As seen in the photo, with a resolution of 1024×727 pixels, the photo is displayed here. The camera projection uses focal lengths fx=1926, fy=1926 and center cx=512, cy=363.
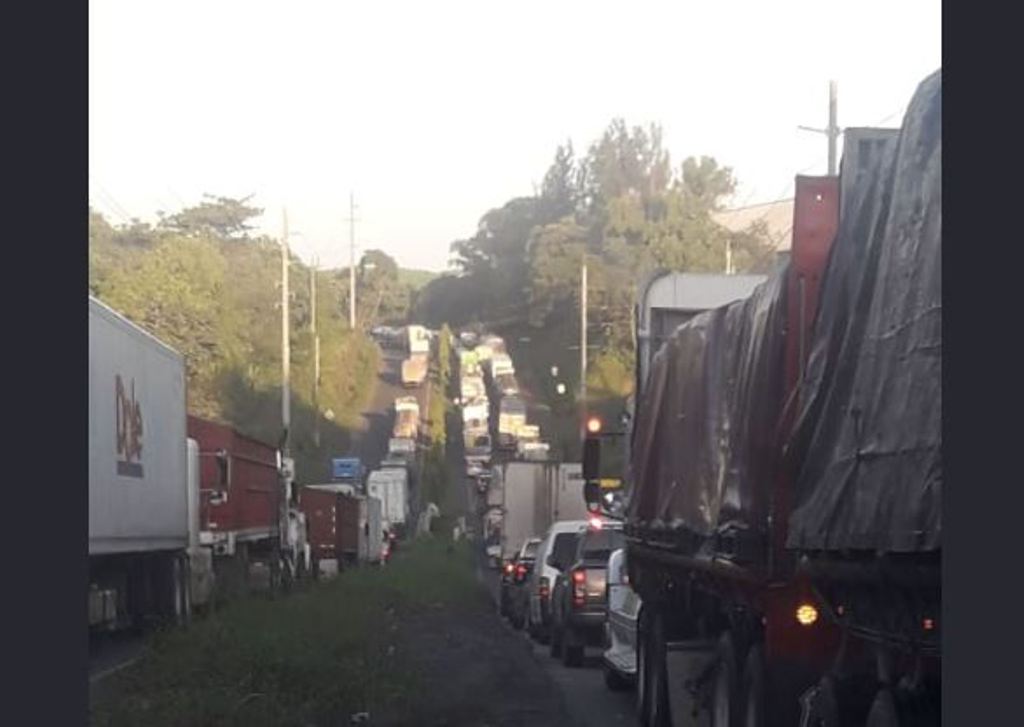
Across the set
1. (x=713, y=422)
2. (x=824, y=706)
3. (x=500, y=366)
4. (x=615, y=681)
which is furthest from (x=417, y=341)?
(x=824, y=706)

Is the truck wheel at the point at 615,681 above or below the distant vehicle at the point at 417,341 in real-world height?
below

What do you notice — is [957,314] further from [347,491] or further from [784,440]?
[347,491]

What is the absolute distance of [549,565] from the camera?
88.5 feet

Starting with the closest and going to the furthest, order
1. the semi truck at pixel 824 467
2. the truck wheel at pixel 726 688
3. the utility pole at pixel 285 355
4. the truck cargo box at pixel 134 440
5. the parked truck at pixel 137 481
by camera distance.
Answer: the semi truck at pixel 824 467 → the truck wheel at pixel 726 688 → the truck cargo box at pixel 134 440 → the parked truck at pixel 137 481 → the utility pole at pixel 285 355

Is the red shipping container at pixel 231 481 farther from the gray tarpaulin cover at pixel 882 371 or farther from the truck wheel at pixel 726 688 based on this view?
the gray tarpaulin cover at pixel 882 371

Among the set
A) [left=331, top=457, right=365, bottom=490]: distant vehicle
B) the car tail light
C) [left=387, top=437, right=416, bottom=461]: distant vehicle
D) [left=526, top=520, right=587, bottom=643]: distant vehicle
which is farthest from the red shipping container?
[left=387, top=437, right=416, bottom=461]: distant vehicle

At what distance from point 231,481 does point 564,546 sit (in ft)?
23.8

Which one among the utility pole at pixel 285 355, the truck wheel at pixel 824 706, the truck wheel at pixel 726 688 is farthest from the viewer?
the utility pole at pixel 285 355

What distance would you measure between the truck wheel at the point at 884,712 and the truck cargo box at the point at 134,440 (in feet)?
39.3

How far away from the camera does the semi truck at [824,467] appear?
7199mm

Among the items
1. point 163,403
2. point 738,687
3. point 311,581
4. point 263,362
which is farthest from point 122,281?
point 738,687

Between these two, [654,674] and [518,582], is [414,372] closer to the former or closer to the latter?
[518,582]

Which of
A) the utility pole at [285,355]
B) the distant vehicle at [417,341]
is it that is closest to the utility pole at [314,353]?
the utility pole at [285,355]

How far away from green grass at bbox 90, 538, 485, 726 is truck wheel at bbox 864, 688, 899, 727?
709cm
